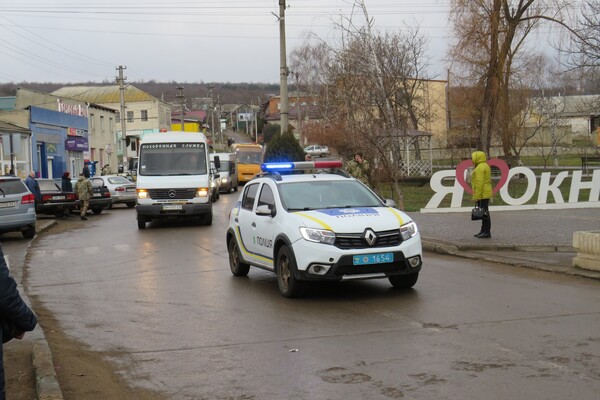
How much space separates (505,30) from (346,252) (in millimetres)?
22878

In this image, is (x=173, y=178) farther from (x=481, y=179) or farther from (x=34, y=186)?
(x=481, y=179)

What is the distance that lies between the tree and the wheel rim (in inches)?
853

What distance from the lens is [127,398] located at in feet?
19.6

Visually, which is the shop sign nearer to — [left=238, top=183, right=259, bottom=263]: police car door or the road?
the road

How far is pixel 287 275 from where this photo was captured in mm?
10188

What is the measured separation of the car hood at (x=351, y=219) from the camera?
972 centimetres

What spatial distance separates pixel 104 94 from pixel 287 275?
84.2 m

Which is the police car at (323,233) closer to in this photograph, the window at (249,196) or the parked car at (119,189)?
the window at (249,196)

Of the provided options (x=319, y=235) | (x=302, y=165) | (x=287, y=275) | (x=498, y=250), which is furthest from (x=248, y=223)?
(x=498, y=250)

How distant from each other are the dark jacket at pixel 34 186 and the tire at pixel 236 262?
52.7 feet

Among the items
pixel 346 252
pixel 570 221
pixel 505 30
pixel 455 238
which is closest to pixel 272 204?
pixel 346 252

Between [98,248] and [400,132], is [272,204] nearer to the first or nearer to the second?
[98,248]

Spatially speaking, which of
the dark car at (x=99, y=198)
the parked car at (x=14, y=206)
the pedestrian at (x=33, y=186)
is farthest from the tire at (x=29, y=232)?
the dark car at (x=99, y=198)

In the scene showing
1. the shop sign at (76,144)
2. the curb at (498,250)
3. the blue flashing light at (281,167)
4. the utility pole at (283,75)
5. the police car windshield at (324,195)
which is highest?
the utility pole at (283,75)
